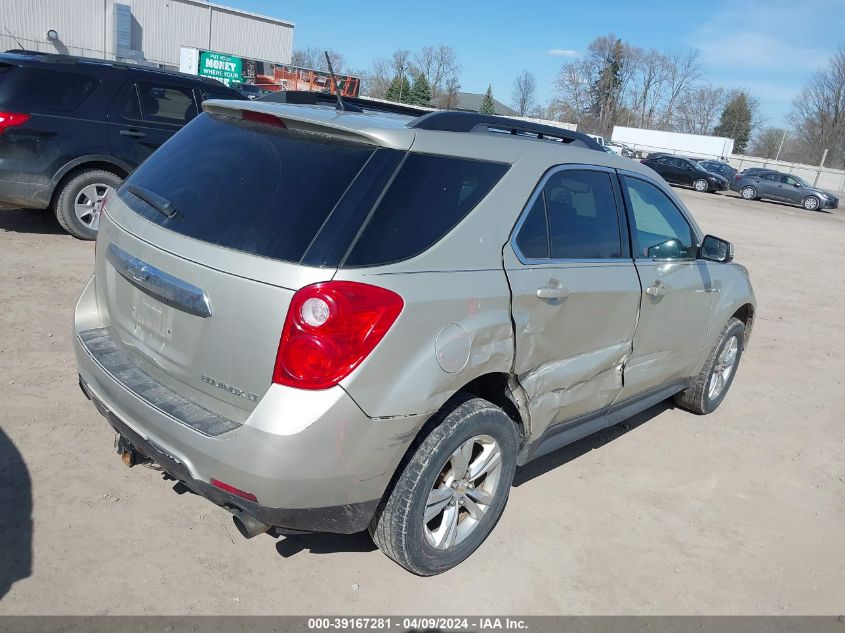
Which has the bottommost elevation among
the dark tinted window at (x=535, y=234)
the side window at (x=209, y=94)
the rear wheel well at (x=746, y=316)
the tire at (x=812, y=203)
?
the tire at (x=812, y=203)

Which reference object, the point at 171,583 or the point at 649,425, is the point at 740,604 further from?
the point at 171,583

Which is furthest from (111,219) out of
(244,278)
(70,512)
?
(70,512)

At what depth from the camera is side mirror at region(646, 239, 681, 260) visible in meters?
4.10

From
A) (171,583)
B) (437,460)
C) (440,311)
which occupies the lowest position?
(171,583)

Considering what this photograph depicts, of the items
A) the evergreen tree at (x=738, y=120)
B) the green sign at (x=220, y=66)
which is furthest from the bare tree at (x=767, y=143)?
the green sign at (x=220, y=66)

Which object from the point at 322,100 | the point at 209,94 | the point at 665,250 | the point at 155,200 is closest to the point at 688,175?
the point at 209,94

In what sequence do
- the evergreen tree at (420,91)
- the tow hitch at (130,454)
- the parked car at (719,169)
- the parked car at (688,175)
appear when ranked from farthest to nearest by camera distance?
the evergreen tree at (420,91) → the parked car at (719,169) → the parked car at (688,175) → the tow hitch at (130,454)

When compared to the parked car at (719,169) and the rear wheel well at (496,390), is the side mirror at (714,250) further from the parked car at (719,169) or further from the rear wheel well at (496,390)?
the parked car at (719,169)

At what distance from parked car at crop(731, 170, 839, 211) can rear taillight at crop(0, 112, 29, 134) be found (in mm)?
32511

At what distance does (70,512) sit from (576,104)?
93.8 meters

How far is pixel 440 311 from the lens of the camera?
2.68 m

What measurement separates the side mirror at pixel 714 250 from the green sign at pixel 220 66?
37966mm

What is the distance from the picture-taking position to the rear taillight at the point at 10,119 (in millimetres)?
6879

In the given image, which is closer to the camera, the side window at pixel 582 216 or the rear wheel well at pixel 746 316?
the side window at pixel 582 216
